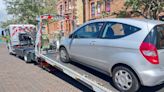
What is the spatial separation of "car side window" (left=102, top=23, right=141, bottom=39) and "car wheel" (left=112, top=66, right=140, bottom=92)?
74cm

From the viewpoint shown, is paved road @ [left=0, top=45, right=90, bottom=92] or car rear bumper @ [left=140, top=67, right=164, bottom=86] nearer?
car rear bumper @ [left=140, top=67, right=164, bottom=86]

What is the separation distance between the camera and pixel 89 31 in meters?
6.15

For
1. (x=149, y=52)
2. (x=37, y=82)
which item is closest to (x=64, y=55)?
(x=37, y=82)

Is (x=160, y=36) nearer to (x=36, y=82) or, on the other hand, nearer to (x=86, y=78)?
(x=86, y=78)

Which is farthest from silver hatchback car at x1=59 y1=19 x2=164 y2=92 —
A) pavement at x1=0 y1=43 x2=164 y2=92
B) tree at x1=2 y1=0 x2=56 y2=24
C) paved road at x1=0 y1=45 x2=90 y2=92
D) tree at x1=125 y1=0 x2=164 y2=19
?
tree at x1=2 y1=0 x2=56 y2=24

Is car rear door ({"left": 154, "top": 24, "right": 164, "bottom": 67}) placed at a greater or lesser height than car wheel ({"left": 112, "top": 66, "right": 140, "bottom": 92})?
greater

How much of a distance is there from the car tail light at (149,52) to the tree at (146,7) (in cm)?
Answer: 488

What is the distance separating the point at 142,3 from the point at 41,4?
49.7 feet

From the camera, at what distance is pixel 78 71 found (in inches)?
246

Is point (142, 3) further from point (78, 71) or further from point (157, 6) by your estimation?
point (78, 71)

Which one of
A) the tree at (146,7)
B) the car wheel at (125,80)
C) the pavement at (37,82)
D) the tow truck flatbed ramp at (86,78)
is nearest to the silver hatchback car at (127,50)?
the car wheel at (125,80)

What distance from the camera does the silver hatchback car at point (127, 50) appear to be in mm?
4492

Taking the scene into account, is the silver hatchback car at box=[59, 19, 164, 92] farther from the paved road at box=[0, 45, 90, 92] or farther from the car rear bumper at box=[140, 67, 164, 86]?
the paved road at box=[0, 45, 90, 92]

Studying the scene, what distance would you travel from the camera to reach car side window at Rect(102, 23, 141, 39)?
16.0 feet
